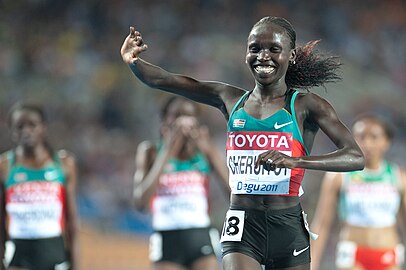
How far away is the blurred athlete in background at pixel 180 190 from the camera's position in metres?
7.30

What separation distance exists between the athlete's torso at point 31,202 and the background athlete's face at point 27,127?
0.23 meters

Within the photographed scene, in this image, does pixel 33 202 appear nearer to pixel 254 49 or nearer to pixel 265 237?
pixel 265 237

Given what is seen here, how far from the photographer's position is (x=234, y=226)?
457cm

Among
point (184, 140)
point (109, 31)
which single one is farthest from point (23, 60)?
point (184, 140)

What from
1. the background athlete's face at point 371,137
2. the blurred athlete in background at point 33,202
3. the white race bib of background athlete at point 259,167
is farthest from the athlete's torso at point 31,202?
the background athlete's face at point 371,137

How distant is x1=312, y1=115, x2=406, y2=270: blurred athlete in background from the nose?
3.49 meters

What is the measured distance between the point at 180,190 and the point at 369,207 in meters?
1.80

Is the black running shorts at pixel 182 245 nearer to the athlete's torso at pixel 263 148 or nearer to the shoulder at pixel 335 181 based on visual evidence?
the shoulder at pixel 335 181

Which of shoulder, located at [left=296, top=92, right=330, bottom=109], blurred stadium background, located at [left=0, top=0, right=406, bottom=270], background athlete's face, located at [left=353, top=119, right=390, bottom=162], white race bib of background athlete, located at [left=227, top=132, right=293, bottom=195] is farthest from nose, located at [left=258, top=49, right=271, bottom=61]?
blurred stadium background, located at [left=0, top=0, right=406, bottom=270]

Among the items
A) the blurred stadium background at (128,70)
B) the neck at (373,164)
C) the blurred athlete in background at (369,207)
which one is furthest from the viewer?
the blurred stadium background at (128,70)

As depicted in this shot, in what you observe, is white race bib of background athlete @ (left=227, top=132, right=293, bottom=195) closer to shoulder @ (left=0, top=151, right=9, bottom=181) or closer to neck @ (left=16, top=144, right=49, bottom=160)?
neck @ (left=16, top=144, right=49, bottom=160)

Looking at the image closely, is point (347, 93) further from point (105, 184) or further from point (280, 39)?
point (280, 39)

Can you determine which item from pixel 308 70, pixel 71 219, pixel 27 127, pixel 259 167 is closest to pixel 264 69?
pixel 308 70

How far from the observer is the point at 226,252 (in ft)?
15.1
